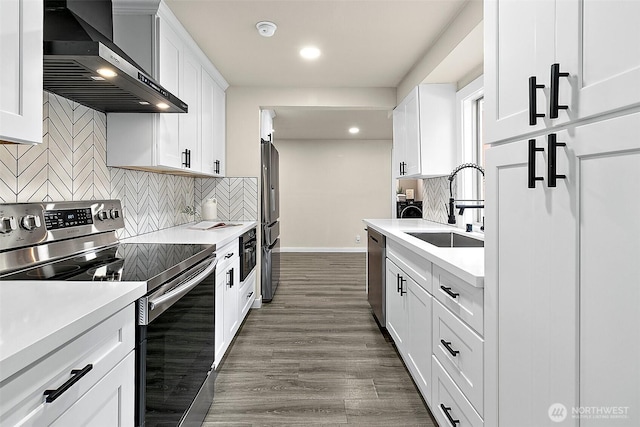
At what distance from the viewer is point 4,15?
96cm

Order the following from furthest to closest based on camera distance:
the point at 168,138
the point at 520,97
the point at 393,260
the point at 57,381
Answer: the point at 393,260 → the point at 168,138 → the point at 520,97 → the point at 57,381

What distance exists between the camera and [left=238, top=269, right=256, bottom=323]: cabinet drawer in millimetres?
3086

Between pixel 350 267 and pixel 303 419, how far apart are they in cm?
424

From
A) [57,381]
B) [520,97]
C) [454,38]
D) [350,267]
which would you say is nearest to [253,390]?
[57,381]

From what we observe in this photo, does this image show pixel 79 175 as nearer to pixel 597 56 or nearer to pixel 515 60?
pixel 515 60

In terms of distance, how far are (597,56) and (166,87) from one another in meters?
2.29

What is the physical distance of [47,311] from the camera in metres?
0.90

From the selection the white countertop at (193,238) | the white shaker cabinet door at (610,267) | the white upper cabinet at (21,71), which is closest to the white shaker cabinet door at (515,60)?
the white shaker cabinet door at (610,267)

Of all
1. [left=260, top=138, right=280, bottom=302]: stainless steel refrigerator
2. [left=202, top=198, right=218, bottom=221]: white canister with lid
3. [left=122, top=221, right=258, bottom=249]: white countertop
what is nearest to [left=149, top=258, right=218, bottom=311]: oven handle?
[left=122, top=221, right=258, bottom=249]: white countertop

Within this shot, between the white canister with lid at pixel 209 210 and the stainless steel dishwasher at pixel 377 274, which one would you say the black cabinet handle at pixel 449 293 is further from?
the white canister with lid at pixel 209 210

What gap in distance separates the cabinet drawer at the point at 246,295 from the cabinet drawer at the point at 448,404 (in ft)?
5.73

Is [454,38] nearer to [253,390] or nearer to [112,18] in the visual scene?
[112,18]

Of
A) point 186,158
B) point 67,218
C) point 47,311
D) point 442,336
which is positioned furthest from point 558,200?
point 186,158

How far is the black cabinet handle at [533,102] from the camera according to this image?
93 centimetres
